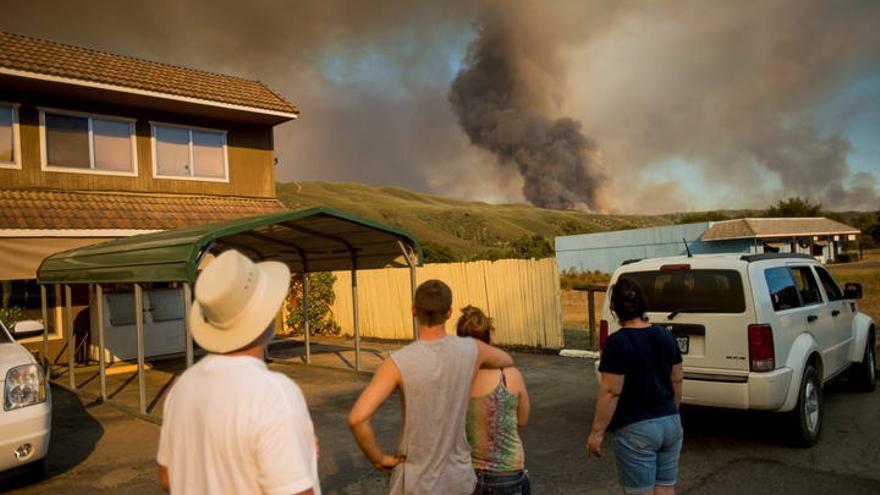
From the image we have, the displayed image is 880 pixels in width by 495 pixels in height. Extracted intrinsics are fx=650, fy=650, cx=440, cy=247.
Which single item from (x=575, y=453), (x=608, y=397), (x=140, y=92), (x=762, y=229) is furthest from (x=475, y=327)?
(x=762, y=229)

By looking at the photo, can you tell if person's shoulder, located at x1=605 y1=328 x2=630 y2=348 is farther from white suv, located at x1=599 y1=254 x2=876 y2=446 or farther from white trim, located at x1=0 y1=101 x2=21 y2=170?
white trim, located at x1=0 y1=101 x2=21 y2=170

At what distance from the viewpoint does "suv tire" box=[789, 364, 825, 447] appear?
6199 mm

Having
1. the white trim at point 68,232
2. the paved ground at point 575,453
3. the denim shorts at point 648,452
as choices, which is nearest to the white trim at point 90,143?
the white trim at point 68,232

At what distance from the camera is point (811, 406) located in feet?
21.2

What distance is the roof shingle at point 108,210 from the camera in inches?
511

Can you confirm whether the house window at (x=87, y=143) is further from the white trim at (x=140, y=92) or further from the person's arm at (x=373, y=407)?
the person's arm at (x=373, y=407)

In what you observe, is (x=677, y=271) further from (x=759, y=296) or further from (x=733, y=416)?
(x=733, y=416)

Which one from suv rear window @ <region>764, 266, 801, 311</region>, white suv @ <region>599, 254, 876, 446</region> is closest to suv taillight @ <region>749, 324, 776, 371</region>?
white suv @ <region>599, 254, 876, 446</region>

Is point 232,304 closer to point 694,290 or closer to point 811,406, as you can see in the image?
point 694,290

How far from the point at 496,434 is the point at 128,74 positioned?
15.3m

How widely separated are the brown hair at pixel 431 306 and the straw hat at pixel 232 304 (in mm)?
908

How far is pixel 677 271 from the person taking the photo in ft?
21.7

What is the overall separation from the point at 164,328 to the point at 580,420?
10.9 m

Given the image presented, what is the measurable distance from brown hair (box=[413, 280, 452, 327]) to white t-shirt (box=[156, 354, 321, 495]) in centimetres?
96
